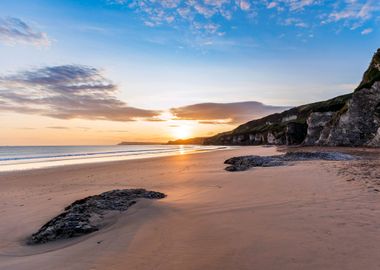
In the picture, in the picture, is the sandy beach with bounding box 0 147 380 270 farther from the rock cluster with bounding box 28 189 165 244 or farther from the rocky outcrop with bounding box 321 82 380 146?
the rocky outcrop with bounding box 321 82 380 146

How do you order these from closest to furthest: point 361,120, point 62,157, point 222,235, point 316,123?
1. point 222,235
2. point 62,157
3. point 361,120
4. point 316,123

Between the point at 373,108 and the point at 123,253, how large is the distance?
63.0 meters

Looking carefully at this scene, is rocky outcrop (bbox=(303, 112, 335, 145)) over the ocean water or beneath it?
over

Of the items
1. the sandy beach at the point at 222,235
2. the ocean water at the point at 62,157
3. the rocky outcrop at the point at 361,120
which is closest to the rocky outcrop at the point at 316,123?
the rocky outcrop at the point at 361,120

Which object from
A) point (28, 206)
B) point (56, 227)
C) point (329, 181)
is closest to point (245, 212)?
point (56, 227)

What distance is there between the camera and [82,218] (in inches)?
299

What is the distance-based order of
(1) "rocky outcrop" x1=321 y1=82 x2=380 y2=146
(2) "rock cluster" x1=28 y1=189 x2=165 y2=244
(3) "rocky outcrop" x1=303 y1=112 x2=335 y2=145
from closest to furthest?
(2) "rock cluster" x1=28 y1=189 x2=165 y2=244 → (1) "rocky outcrop" x1=321 y1=82 x2=380 y2=146 → (3) "rocky outcrop" x1=303 y1=112 x2=335 y2=145

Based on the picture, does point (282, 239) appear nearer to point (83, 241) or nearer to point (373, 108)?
point (83, 241)

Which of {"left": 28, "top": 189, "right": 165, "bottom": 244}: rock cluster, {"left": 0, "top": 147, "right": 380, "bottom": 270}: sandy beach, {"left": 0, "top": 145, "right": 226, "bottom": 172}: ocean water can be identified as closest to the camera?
{"left": 0, "top": 147, "right": 380, "bottom": 270}: sandy beach

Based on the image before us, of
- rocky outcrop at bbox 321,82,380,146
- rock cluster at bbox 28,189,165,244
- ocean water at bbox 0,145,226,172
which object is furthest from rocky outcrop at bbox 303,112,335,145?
rock cluster at bbox 28,189,165,244

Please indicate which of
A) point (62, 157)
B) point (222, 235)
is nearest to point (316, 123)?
point (62, 157)

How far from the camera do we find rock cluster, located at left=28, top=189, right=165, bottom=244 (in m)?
6.90

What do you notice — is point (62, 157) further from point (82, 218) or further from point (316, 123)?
point (316, 123)

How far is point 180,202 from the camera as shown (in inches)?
389
